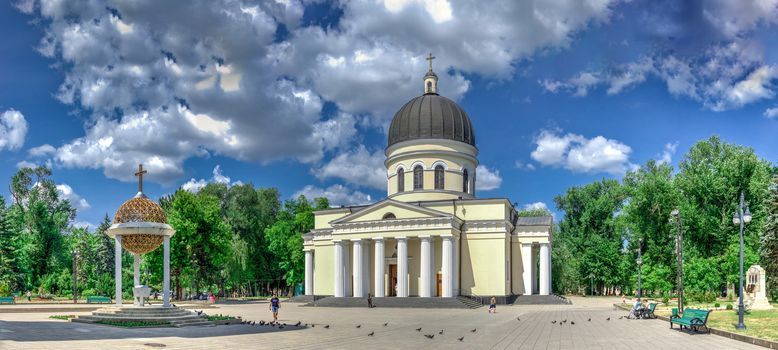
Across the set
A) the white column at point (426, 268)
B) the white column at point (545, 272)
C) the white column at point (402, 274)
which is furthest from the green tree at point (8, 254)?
the white column at point (545, 272)

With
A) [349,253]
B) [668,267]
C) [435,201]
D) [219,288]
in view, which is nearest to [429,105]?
[435,201]

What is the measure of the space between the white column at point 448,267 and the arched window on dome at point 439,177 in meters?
8.65

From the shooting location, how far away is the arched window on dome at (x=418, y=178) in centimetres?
5462

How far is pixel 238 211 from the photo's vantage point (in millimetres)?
74750

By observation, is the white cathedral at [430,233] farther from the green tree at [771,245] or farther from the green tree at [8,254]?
the green tree at [8,254]

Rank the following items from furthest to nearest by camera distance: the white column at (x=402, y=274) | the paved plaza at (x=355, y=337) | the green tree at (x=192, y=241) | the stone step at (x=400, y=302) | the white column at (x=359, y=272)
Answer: the green tree at (x=192, y=241), the white column at (x=359, y=272), the white column at (x=402, y=274), the stone step at (x=400, y=302), the paved plaza at (x=355, y=337)

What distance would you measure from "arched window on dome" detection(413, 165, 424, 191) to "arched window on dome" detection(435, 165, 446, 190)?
4.01 ft

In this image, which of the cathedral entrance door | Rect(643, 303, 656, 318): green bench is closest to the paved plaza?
Rect(643, 303, 656, 318): green bench

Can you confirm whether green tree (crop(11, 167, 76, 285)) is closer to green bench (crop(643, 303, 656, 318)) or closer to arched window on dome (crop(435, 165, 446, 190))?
arched window on dome (crop(435, 165, 446, 190))

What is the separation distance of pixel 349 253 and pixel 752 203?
34556 millimetres

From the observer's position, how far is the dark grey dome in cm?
5469

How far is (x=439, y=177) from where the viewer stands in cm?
5459

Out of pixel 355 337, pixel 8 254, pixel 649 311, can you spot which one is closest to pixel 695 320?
pixel 649 311

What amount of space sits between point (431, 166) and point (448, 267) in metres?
10.9
